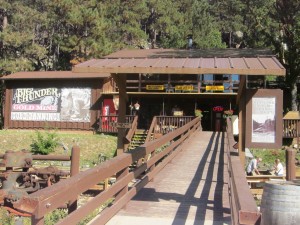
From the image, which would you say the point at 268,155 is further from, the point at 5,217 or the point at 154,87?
the point at 5,217

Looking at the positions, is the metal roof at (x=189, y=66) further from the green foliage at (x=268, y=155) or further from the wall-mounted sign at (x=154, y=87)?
the wall-mounted sign at (x=154, y=87)

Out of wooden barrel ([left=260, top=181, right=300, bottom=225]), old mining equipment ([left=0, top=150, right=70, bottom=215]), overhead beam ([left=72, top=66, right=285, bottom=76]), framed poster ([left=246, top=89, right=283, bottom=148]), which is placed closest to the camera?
wooden barrel ([left=260, top=181, right=300, bottom=225])

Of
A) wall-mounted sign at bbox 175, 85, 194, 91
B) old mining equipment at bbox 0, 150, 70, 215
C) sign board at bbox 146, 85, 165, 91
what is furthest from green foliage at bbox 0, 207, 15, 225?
wall-mounted sign at bbox 175, 85, 194, 91

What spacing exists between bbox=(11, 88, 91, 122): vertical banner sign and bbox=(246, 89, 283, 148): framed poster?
916 inches

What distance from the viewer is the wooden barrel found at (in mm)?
3857

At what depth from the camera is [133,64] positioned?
329 inches

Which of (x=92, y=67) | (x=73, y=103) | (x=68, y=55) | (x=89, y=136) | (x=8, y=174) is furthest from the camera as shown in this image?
(x=68, y=55)

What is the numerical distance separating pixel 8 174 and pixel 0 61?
2930 cm

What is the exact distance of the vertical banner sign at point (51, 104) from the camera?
102 feet

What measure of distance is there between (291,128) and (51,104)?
15.6m

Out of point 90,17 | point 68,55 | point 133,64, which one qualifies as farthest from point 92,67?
point 68,55

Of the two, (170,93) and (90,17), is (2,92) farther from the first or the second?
(170,93)

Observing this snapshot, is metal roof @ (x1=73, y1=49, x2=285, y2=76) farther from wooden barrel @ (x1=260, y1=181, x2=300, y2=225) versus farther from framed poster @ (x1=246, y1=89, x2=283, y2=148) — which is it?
wooden barrel @ (x1=260, y1=181, x2=300, y2=225)

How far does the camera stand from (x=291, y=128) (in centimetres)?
2812
